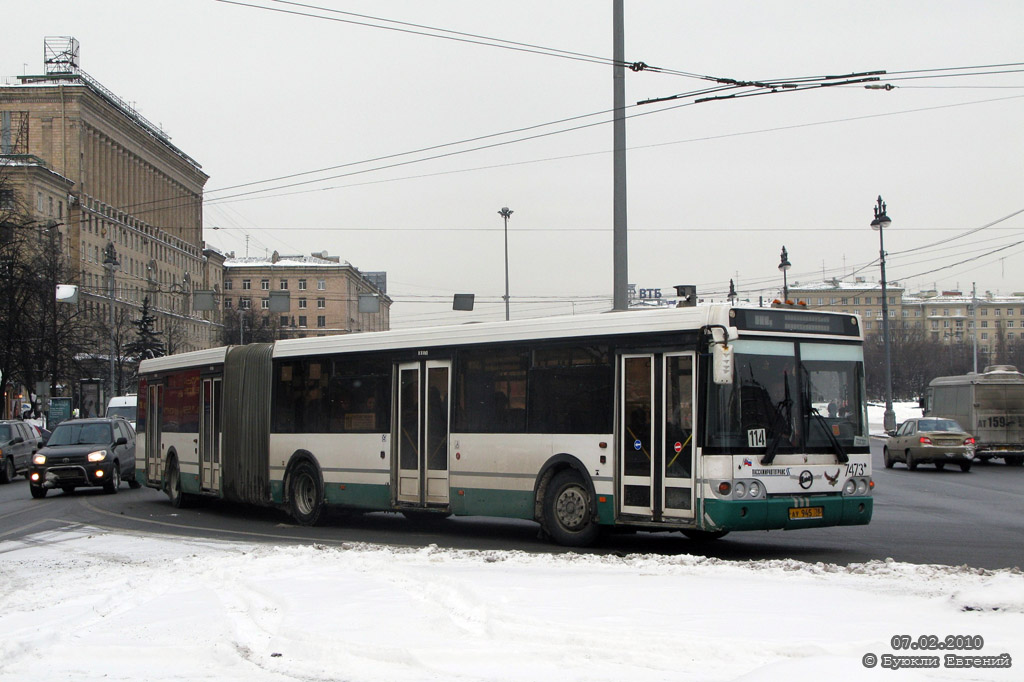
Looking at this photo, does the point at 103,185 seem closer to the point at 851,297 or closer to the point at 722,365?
the point at 851,297

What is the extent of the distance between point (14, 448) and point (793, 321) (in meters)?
28.9

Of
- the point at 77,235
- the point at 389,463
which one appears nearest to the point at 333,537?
the point at 389,463

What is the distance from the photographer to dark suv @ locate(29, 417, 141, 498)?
2641 centimetres

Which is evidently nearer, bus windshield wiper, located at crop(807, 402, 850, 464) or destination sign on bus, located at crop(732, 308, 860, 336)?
destination sign on bus, located at crop(732, 308, 860, 336)

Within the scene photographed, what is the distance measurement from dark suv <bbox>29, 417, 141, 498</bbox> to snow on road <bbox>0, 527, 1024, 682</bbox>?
15.4 meters

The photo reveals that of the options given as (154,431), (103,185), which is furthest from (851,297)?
(154,431)

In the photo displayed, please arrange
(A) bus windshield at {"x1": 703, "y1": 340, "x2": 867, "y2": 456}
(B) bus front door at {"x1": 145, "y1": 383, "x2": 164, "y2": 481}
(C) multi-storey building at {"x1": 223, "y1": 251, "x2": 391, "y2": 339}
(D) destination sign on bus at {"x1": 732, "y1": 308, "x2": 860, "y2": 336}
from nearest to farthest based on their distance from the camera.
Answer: (A) bus windshield at {"x1": 703, "y1": 340, "x2": 867, "y2": 456}, (D) destination sign on bus at {"x1": 732, "y1": 308, "x2": 860, "y2": 336}, (B) bus front door at {"x1": 145, "y1": 383, "x2": 164, "y2": 481}, (C) multi-storey building at {"x1": 223, "y1": 251, "x2": 391, "y2": 339}

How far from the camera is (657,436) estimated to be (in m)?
13.1

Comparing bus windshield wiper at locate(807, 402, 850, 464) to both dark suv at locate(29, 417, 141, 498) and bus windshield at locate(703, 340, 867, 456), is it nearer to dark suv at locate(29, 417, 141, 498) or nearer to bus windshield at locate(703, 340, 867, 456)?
bus windshield at locate(703, 340, 867, 456)

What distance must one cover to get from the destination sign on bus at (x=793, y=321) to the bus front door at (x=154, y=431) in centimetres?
1489

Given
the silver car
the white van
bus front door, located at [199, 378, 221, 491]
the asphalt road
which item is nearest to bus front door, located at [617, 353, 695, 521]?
the asphalt road

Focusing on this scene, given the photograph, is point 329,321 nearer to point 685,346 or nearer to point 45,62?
point 45,62

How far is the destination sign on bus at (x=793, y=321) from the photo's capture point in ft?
42.7

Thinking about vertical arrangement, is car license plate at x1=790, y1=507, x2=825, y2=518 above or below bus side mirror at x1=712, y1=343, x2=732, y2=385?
below
